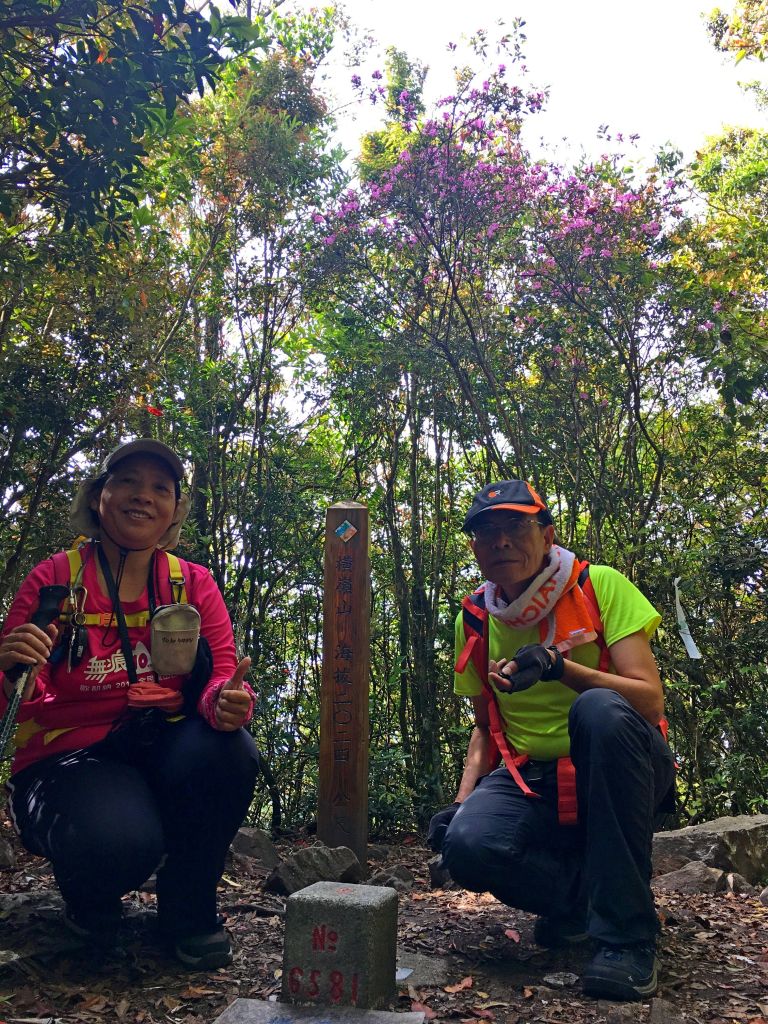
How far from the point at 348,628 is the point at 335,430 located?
250 cm

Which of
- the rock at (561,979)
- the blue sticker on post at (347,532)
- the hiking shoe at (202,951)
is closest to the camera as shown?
the rock at (561,979)

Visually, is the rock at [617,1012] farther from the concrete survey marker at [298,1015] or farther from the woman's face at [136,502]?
the woman's face at [136,502]

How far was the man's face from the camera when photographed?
2652 millimetres

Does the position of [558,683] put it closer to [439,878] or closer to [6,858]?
[439,878]

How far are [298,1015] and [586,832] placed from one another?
91 cm

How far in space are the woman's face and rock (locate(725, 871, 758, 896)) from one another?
110 inches

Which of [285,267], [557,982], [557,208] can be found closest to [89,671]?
[557,982]

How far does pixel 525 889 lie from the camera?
2.47 m

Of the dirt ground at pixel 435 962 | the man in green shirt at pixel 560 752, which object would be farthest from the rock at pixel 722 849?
the man in green shirt at pixel 560 752

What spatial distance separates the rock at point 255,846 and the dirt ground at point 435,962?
3.39 ft

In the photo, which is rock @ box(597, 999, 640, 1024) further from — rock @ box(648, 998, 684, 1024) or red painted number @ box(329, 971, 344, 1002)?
red painted number @ box(329, 971, 344, 1002)

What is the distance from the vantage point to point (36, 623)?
2.33m

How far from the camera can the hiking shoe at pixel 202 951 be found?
7.79 ft

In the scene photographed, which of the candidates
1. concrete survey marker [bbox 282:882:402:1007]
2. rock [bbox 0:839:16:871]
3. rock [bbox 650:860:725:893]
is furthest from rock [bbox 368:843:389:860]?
concrete survey marker [bbox 282:882:402:1007]
